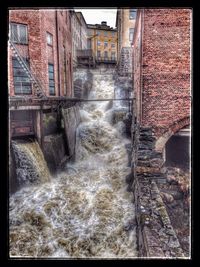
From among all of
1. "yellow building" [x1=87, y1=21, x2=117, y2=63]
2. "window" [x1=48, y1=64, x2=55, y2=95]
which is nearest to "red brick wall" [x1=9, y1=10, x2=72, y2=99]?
"window" [x1=48, y1=64, x2=55, y2=95]

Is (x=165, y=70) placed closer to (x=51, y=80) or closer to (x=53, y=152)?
(x=53, y=152)

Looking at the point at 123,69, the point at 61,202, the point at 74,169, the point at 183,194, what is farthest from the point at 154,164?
the point at 123,69

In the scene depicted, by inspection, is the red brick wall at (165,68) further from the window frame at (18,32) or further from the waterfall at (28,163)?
the window frame at (18,32)

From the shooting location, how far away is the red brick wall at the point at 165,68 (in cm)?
802

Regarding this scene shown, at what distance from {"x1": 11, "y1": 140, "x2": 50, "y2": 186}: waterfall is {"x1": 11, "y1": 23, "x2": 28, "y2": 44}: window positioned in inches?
250

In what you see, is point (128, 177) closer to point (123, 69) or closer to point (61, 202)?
point (61, 202)

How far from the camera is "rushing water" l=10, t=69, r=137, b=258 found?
6797 mm

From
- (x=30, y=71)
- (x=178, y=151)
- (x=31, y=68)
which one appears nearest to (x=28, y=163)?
(x=30, y=71)

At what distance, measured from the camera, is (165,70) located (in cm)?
832

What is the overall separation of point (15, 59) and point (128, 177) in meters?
9.49

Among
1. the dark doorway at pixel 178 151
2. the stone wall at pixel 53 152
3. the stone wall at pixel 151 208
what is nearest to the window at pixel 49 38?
the stone wall at pixel 53 152

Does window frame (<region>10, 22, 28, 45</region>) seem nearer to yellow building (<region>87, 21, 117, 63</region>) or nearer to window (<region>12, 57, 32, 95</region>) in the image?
window (<region>12, 57, 32, 95</region>)

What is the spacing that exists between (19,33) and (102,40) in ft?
121

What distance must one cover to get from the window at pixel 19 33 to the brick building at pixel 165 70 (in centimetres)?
764
